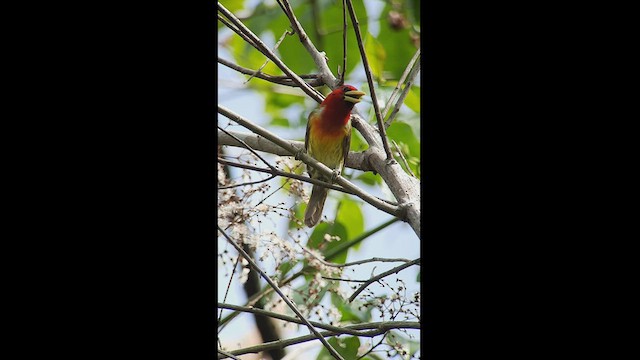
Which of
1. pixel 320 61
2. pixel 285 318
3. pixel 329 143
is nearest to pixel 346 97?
pixel 320 61

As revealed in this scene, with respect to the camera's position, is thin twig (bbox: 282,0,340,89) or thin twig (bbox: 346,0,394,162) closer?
thin twig (bbox: 346,0,394,162)

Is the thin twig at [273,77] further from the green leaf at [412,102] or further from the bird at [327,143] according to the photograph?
the green leaf at [412,102]

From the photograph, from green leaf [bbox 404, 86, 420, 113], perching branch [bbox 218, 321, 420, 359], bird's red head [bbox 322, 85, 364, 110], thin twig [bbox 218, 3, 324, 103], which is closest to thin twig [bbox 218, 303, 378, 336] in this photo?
perching branch [bbox 218, 321, 420, 359]

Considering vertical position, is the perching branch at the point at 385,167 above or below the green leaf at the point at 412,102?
below

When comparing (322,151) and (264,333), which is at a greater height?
(322,151)

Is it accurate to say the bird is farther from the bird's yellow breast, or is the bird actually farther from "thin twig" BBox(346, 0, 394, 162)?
"thin twig" BBox(346, 0, 394, 162)

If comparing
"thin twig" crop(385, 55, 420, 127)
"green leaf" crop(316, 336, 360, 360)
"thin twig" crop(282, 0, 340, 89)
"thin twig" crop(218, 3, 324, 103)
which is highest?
"thin twig" crop(282, 0, 340, 89)

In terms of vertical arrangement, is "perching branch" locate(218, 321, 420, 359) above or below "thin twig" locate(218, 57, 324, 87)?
below

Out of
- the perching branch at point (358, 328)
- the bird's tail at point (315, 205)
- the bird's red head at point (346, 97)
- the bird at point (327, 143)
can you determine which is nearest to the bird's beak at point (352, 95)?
the bird's red head at point (346, 97)

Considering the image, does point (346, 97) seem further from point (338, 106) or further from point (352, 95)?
point (338, 106)
